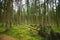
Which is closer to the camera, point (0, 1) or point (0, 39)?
point (0, 39)

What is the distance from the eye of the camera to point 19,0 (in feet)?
93.5

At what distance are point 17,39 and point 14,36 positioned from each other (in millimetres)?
939

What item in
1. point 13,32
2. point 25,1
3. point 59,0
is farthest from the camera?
point 25,1

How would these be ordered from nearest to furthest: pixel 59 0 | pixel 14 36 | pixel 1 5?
pixel 14 36 → pixel 1 5 → pixel 59 0

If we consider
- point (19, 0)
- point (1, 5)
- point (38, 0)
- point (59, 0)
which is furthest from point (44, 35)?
point (38, 0)

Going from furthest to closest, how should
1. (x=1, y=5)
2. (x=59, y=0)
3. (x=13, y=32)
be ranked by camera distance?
1. (x=59, y=0)
2. (x=1, y=5)
3. (x=13, y=32)

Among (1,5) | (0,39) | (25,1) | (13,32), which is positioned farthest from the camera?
(25,1)

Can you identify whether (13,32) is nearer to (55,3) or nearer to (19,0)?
(19,0)

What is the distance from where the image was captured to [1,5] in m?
24.7

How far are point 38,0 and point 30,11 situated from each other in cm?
1059

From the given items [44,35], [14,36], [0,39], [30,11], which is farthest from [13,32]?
[30,11]

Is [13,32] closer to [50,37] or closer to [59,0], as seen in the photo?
[50,37]

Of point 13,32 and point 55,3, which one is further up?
point 55,3

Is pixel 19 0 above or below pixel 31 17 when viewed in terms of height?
above
